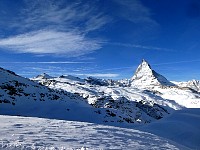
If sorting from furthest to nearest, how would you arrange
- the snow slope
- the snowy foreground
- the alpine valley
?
1. the snow slope
2. the alpine valley
3. the snowy foreground

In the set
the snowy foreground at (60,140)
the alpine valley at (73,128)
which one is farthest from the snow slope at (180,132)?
the snowy foreground at (60,140)

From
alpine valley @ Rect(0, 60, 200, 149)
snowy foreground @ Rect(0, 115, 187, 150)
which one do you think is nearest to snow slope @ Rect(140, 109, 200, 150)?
alpine valley @ Rect(0, 60, 200, 149)

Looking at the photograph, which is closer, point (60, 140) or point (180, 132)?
point (60, 140)

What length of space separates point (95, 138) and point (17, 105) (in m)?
28.1

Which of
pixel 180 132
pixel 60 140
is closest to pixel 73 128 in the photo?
pixel 60 140

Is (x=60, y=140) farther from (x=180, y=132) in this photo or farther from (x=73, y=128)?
(x=180, y=132)

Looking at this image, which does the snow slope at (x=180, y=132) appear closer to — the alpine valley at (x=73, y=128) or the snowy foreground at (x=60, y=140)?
the alpine valley at (x=73, y=128)

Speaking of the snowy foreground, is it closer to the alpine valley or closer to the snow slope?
the alpine valley

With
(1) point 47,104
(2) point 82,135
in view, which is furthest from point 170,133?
(1) point 47,104

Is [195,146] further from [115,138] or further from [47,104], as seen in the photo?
[47,104]

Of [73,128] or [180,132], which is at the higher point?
[73,128]

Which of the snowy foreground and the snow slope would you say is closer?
the snowy foreground

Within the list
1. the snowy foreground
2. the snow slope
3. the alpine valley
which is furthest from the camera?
the snow slope

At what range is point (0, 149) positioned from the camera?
8.55m
